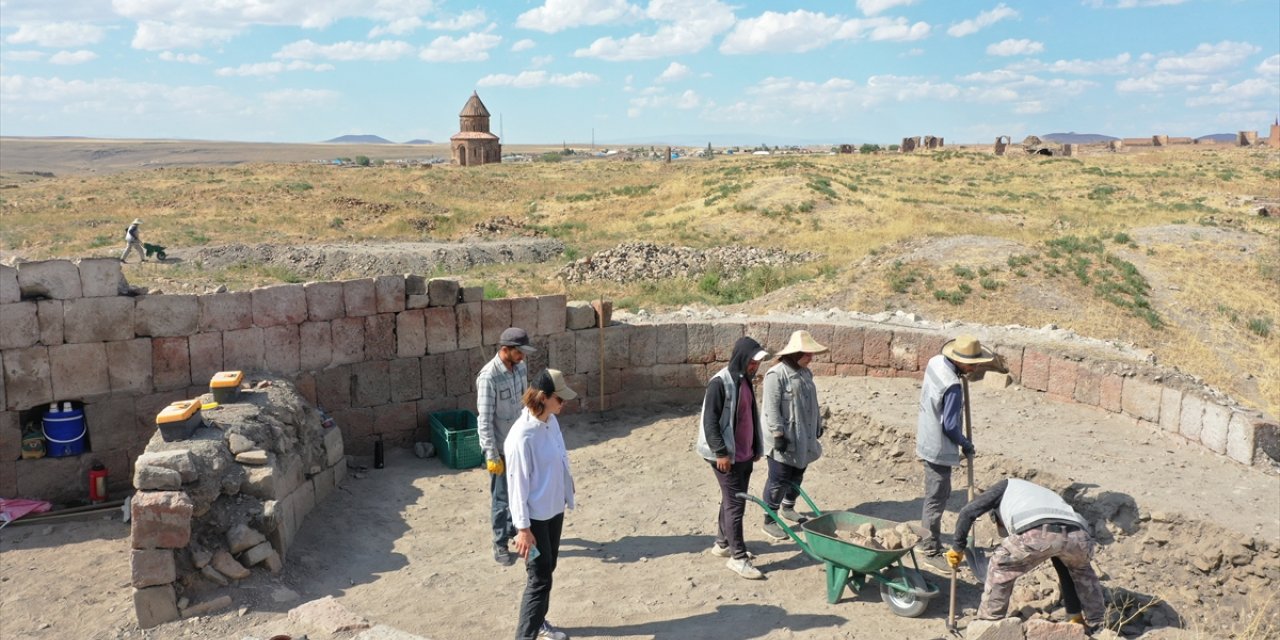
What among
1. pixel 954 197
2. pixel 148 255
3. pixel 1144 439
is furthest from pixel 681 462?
pixel 954 197

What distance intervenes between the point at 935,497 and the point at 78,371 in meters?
8.75

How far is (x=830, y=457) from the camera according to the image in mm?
10320

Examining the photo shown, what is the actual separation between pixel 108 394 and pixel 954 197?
30968 millimetres

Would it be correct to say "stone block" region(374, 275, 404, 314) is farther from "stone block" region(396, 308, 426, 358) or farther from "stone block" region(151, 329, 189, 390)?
"stone block" region(151, 329, 189, 390)

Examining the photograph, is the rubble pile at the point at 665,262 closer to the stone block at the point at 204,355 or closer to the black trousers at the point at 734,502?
the stone block at the point at 204,355

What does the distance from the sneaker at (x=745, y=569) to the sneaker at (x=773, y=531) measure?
2.22 ft

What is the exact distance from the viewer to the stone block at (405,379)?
35.6 ft

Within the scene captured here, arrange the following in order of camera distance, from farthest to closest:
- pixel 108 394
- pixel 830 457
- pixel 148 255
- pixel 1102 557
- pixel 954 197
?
pixel 954 197 → pixel 148 255 → pixel 830 457 → pixel 108 394 → pixel 1102 557

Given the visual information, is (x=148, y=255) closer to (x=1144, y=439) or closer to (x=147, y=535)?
(x=147, y=535)

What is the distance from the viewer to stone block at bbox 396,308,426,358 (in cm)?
1079

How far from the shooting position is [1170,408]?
9531 millimetres

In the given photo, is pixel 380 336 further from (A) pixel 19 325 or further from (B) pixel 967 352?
(B) pixel 967 352

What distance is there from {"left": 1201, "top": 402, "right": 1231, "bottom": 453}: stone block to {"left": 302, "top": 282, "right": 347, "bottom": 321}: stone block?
967 cm

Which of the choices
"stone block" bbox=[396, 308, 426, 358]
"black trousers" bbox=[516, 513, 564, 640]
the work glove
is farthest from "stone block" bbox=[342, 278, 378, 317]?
"black trousers" bbox=[516, 513, 564, 640]
